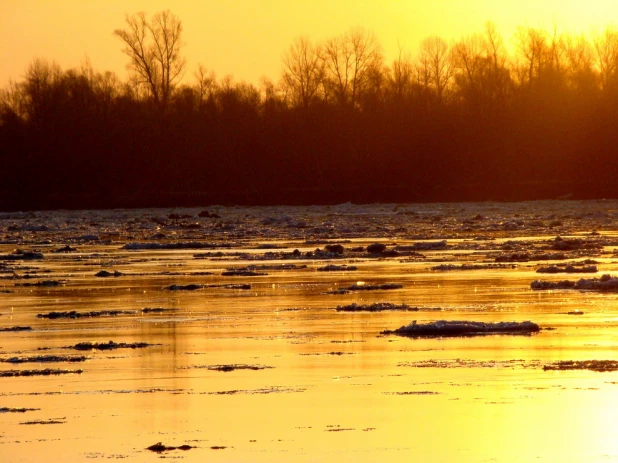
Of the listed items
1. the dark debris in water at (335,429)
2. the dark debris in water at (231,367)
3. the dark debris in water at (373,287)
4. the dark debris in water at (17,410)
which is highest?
the dark debris in water at (373,287)

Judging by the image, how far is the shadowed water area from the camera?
776 centimetres

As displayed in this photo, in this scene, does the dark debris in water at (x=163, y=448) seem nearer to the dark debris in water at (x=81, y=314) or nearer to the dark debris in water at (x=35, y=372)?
the dark debris in water at (x=35, y=372)

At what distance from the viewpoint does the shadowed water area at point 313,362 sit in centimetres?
776

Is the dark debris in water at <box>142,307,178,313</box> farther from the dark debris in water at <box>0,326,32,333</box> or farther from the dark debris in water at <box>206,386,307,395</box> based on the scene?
the dark debris in water at <box>206,386,307,395</box>

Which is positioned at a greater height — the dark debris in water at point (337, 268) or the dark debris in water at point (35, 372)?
the dark debris in water at point (337, 268)

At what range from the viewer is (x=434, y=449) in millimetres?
7477

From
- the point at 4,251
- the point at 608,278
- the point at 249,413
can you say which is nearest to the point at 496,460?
A: the point at 249,413

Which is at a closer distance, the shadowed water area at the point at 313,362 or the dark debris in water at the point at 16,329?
the shadowed water area at the point at 313,362

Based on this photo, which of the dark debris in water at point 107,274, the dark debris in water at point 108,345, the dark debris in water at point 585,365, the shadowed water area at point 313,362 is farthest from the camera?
the dark debris in water at point 107,274

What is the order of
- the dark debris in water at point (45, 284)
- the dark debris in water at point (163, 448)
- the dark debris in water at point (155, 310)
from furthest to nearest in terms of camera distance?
the dark debris in water at point (45, 284), the dark debris in water at point (155, 310), the dark debris in water at point (163, 448)

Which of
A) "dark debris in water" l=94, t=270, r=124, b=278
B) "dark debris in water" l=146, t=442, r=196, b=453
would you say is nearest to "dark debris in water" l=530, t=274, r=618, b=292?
"dark debris in water" l=94, t=270, r=124, b=278

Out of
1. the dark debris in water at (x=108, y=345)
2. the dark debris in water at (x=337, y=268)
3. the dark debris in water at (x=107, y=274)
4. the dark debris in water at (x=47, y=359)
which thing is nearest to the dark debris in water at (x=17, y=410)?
the dark debris in water at (x=47, y=359)

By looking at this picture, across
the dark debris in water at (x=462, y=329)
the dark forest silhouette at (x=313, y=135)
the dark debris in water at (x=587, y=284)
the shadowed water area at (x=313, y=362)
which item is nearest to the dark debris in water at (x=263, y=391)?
the shadowed water area at (x=313, y=362)

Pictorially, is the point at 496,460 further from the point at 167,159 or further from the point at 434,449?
the point at 167,159
